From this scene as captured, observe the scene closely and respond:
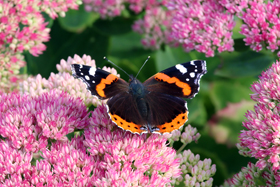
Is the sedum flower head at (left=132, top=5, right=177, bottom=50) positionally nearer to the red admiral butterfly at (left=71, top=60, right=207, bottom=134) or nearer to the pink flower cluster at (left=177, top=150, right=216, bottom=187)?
the red admiral butterfly at (left=71, top=60, right=207, bottom=134)

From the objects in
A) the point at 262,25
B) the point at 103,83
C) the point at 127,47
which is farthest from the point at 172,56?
the point at 103,83

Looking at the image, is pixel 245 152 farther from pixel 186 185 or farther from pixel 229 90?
pixel 229 90

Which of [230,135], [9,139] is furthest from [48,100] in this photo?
[230,135]

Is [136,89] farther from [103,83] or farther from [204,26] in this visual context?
[204,26]

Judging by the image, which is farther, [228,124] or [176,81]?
[228,124]

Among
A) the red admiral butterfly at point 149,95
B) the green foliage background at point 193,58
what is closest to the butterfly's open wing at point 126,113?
the red admiral butterfly at point 149,95

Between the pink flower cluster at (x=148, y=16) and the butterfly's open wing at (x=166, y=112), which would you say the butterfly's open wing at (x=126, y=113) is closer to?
the butterfly's open wing at (x=166, y=112)

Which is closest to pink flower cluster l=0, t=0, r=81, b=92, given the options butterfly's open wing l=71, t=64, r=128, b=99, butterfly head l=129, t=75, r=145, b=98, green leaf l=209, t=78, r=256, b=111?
butterfly's open wing l=71, t=64, r=128, b=99
